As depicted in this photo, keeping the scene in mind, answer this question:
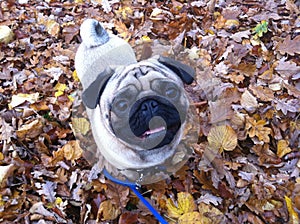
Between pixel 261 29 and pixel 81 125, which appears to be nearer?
pixel 81 125

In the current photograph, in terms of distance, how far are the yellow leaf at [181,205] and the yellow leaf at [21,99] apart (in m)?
1.34

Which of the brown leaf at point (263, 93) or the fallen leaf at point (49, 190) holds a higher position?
the brown leaf at point (263, 93)

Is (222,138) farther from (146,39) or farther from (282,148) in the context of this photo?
(146,39)

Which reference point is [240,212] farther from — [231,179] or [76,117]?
[76,117]

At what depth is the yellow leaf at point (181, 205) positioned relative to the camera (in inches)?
88.0

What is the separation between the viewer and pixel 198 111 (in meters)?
2.72

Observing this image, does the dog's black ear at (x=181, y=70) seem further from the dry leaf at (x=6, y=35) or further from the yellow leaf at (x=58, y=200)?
the dry leaf at (x=6, y=35)

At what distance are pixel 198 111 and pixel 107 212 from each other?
1.00 metres

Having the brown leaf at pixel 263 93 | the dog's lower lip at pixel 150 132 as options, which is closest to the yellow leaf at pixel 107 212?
the dog's lower lip at pixel 150 132

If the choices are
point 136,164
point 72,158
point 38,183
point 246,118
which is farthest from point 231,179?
point 38,183

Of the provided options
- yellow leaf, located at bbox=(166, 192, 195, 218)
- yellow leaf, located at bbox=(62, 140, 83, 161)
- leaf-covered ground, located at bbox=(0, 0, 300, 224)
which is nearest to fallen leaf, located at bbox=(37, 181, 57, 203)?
leaf-covered ground, located at bbox=(0, 0, 300, 224)

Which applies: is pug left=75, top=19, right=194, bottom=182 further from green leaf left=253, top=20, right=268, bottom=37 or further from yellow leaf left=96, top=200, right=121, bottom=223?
green leaf left=253, top=20, right=268, bottom=37

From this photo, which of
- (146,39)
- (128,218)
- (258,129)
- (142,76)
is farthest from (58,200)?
(146,39)

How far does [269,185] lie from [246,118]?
515 millimetres
